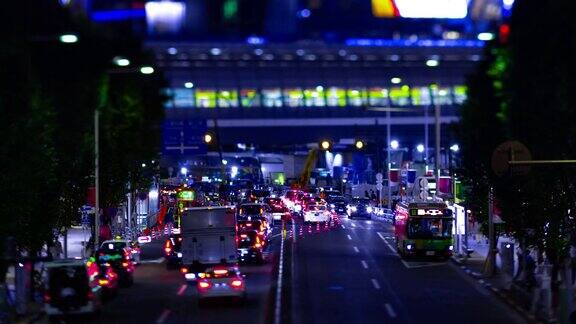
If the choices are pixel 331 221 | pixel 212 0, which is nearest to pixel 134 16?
pixel 212 0

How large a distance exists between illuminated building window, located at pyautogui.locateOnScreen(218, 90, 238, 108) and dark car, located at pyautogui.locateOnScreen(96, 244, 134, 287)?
265 ft

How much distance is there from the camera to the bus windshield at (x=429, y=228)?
56.4m

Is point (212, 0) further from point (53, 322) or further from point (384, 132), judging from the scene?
point (53, 322)

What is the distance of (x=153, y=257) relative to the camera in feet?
198

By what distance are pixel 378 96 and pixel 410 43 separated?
15.2 metres

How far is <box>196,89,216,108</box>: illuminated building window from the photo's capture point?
126 m

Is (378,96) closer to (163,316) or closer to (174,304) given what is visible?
(174,304)

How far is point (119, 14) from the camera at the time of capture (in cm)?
15425

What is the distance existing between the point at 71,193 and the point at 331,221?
43.4m

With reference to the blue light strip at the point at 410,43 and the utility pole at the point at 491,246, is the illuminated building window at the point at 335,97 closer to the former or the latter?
the blue light strip at the point at 410,43

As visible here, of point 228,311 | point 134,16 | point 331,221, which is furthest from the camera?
point 134,16

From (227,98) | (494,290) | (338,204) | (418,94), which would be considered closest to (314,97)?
(227,98)

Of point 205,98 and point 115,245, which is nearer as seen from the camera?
point 115,245

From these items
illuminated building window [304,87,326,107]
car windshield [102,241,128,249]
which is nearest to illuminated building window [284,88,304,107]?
illuminated building window [304,87,326,107]
